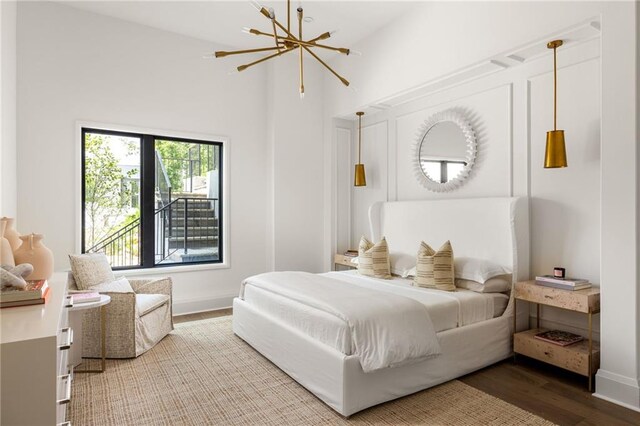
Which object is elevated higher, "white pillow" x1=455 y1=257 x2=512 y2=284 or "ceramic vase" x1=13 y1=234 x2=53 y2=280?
"ceramic vase" x1=13 y1=234 x2=53 y2=280

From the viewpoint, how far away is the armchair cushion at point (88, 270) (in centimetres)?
332

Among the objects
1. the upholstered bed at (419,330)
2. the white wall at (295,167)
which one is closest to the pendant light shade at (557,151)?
the upholstered bed at (419,330)

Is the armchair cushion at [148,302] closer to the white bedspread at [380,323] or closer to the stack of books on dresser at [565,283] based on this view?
the white bedspread at [380,323]

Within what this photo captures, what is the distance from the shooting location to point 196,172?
4891 millimetres

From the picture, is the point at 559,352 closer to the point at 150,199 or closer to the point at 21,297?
the point at 21,297

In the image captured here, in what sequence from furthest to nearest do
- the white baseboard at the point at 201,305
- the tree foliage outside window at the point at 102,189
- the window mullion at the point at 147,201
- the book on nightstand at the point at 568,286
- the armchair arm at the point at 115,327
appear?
the white baseboard at the point at 201,305 → the window mullion at the point at 147,201 → the tree foliage outside window at the point at 102,189 → the armchair arm at the point at 115,327 → the book on nightstand at the point at 568,286

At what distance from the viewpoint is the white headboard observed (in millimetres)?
3250

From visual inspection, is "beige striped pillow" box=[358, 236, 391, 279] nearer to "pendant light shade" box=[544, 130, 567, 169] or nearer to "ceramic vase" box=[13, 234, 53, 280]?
"pendant light shade" box=[544, 130, 567, 169]

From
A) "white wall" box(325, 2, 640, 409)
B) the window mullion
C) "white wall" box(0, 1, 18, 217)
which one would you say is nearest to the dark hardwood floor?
"white wall" box(325, 2, 640, 409)

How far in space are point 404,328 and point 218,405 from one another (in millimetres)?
1286

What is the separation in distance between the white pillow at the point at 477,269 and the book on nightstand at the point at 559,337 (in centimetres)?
53

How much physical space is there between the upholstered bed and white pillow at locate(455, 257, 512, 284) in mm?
122

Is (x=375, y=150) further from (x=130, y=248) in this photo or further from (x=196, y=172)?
(x=130, y=248)

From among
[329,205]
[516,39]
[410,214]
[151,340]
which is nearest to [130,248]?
[151,340]
